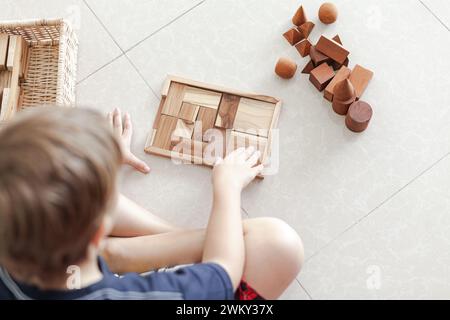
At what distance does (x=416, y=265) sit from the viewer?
1.14 metres

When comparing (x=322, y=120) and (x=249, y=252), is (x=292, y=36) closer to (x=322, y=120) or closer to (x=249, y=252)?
(x=322, y=120)

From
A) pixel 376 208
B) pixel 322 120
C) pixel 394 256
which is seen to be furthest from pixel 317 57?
pixel 394 256

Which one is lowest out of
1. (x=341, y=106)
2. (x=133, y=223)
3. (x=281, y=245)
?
(x=133, y=223)

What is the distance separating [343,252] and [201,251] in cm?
34

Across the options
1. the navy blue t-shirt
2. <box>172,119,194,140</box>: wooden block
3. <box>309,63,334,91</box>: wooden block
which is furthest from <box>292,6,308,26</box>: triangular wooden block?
the navy blue t-shirt

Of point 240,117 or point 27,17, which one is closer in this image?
Answer: point 240,117

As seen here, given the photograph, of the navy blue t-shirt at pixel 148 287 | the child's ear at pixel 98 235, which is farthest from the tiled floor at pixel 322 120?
the child's ear at pixel 98 235

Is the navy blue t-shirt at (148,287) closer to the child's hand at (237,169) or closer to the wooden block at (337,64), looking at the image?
the child's hand at (237,169)

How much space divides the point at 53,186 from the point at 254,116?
2.37 feet

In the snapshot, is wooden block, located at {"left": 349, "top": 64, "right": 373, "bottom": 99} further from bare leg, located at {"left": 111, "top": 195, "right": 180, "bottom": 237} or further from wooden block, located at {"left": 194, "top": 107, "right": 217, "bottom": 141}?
bare leg, located at {"left": 111, "top": 195, "right": 180, "bottom": 237}

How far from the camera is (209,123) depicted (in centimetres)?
123

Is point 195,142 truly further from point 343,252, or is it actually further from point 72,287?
point 72,287

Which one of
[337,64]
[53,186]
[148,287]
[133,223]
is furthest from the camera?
[337,64]
